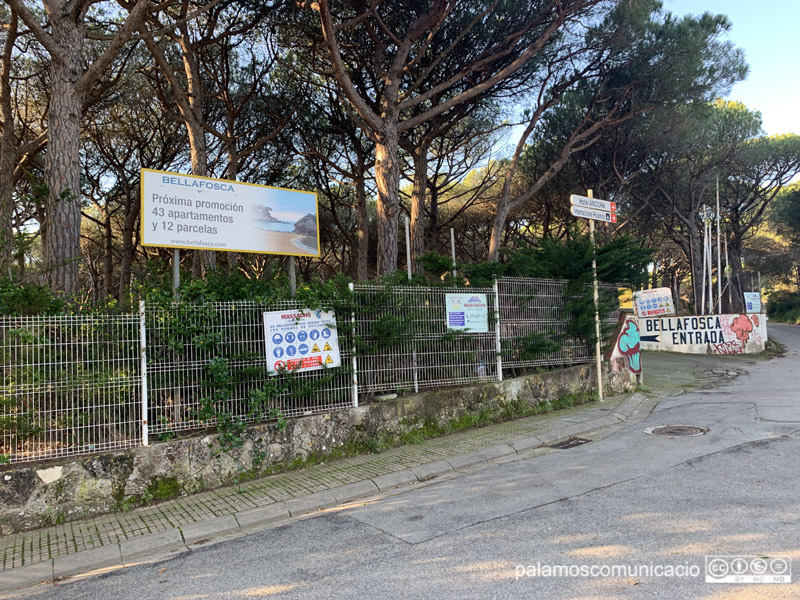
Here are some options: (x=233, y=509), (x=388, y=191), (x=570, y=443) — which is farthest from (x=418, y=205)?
(x=233, y=509)

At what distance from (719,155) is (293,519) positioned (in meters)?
27.6

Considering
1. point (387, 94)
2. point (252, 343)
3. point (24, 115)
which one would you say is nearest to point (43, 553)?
point (252, 343)

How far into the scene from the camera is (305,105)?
57.4 ft

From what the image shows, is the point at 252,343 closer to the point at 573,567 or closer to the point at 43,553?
the point at 43,553

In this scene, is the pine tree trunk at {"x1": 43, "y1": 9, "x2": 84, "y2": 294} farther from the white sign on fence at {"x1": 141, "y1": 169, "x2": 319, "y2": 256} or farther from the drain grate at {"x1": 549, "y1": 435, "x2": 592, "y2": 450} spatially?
the drain grate at {"x1": 549, "y1": 435, "x2": 592, "y2": 450}

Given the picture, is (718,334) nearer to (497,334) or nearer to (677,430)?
(677,430)

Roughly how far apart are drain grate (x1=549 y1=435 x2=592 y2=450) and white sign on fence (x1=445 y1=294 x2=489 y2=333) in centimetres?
226

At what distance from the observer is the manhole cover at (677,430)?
24.0 ft

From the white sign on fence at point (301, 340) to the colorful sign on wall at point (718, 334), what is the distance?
19642 millimetres

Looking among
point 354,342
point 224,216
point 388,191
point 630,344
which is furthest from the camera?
point 630,344

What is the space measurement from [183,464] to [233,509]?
909 mm

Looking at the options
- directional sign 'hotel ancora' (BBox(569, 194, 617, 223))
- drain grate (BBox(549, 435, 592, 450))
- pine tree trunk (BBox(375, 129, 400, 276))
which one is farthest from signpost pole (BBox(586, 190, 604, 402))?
pine tree trunk (BBox(375, 129, 400, 276))

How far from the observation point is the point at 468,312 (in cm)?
868

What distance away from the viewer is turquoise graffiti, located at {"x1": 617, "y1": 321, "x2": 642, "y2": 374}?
11516 millimetres
